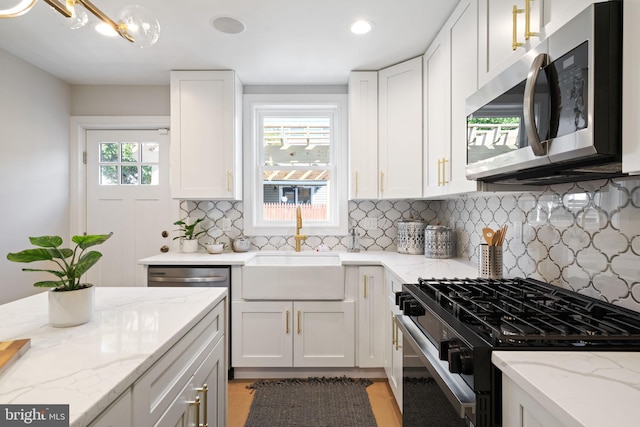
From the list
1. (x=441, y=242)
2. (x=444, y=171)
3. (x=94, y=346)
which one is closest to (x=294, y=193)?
(x=441, y=242)

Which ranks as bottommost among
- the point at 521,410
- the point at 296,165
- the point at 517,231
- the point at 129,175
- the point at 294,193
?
the point at 521,410

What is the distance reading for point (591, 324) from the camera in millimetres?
979

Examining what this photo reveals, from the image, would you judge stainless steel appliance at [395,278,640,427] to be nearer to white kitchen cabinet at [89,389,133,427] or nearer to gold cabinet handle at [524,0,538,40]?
white kitchen cabinet at [89,389,133,427]

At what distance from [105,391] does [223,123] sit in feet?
7.84

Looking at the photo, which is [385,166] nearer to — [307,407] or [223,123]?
[223,123]

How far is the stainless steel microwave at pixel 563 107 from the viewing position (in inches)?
31.0

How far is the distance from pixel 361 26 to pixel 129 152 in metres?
2.45

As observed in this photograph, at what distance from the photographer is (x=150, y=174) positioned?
3.14 m

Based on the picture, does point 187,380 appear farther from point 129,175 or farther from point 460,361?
point 129,175

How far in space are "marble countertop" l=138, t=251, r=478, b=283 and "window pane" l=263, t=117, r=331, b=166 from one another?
897 millimetres

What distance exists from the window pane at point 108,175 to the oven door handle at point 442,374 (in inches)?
119

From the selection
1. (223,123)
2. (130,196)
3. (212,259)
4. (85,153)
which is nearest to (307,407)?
(212,259)

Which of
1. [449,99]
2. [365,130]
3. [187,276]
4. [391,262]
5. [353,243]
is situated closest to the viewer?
[449,99]

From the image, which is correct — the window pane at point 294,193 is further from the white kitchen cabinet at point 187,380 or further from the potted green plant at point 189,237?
the white kitchen cabinet at point 187,380
